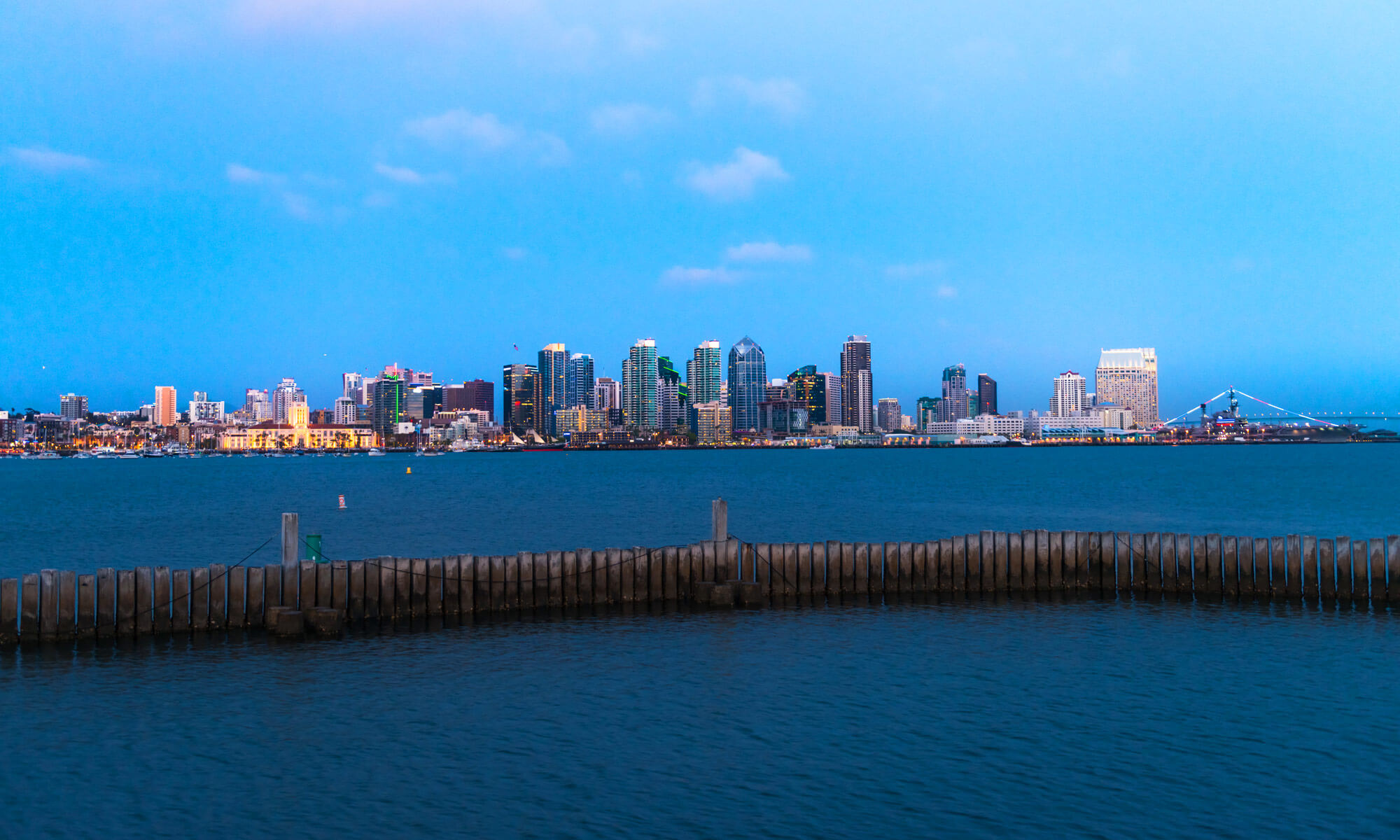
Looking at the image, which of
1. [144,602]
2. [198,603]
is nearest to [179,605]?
[198,603]

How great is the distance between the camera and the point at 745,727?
52.4 feet

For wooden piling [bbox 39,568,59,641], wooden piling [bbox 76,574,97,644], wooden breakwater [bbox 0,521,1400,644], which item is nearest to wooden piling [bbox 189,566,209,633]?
wooden breakwater [bbox 0,521,1400,644]

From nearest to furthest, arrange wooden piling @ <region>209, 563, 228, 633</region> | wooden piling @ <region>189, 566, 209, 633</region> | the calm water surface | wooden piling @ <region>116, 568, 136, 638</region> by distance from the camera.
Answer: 1. the calm water surface
2. wooden piling @ <region>116, 568, 136, 638</region>
3. wooden piling @ <region>189, 566, 209, 633</region>
4. wooden piling @ <region>209, 563, 228, 633</region>

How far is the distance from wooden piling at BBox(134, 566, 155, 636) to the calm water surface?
0.79 m

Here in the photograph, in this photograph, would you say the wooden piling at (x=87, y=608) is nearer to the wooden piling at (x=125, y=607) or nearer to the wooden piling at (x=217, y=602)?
the wooden piling at (x=125, y=607)

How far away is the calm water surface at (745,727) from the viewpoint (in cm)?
1242

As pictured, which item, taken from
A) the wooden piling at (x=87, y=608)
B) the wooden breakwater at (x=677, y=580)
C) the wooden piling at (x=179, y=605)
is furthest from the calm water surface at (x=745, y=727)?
the wooden breakwater at (x=677, y=580)

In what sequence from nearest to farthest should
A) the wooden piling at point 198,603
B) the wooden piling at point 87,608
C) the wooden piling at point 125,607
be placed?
the wooden piling at point 87,608 < the wooden piling at point 125,607 < the wooden piling at point 198,603

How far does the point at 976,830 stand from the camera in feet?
39.2

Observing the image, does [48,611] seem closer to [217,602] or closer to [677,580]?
[217,602]

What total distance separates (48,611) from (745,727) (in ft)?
46.8

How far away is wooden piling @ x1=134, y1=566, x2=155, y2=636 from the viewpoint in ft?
69.9

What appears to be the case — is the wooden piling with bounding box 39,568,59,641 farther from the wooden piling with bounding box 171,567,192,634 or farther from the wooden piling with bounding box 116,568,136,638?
the wooden piling with bounding box 171,567,192,634

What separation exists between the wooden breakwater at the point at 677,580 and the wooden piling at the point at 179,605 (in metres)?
0.03
